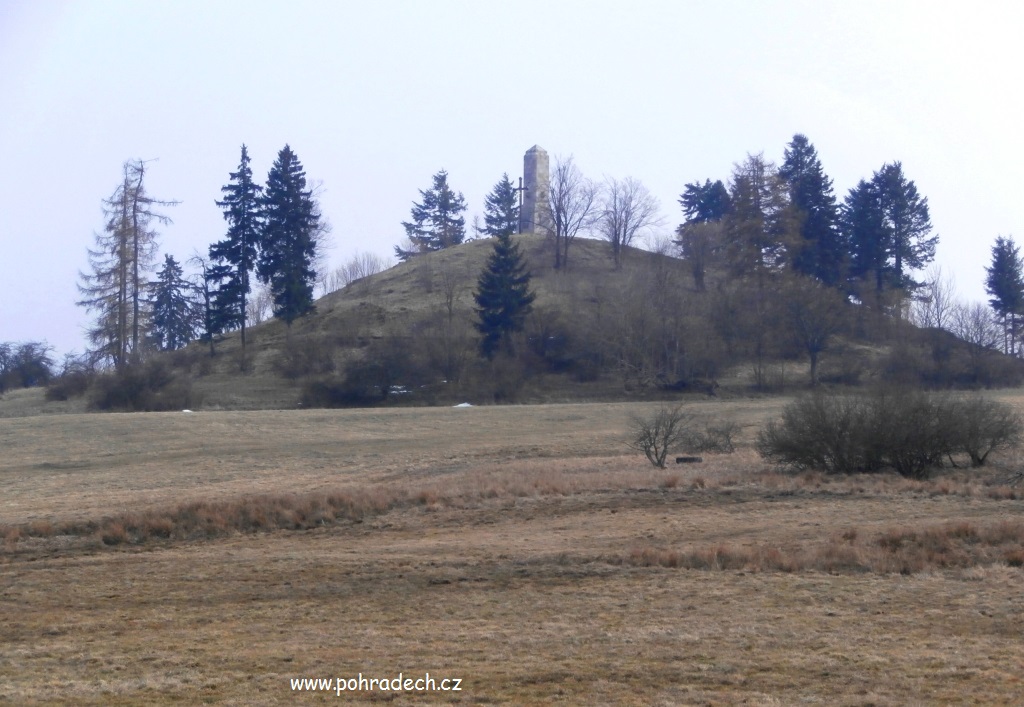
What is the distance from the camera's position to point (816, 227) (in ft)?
238

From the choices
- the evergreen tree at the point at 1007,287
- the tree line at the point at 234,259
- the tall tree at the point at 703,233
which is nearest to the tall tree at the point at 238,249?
the tree line at the point at 234,259

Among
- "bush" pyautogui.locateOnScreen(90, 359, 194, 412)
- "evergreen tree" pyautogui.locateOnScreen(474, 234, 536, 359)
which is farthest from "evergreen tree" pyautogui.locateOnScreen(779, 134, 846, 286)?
"bush" pyautogui.locateOnScreen(90, 359, 194, 412)

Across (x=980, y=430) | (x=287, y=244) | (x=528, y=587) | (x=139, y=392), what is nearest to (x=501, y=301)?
(x=287, y=244)

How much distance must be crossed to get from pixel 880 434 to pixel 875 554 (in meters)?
11.3

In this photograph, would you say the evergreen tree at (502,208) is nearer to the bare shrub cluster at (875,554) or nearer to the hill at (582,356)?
the hill at (582,356)

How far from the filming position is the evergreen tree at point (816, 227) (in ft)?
233

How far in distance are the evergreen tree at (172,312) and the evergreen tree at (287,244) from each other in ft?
65.7

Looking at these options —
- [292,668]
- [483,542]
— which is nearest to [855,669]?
[292,668]

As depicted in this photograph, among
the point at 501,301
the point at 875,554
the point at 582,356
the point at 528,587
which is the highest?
the point at 501,301

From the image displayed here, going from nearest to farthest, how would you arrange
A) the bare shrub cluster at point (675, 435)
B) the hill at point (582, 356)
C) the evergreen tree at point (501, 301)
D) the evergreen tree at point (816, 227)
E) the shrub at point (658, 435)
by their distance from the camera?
the shrub at point (658, 435), the bare shrub cluster at point (675, 435), the hill at point (582, 356), the evergreen tree at point (501, 301), the evergreen tree at point (816, 227)

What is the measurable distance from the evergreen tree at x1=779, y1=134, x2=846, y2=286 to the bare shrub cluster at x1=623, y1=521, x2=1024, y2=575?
57559mm

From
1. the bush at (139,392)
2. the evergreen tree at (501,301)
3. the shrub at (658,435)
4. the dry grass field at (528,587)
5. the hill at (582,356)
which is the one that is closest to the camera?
the dry grass field at (528,587)

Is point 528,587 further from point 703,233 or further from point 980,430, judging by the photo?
point 703,233

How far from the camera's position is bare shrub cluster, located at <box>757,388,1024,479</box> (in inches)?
933
